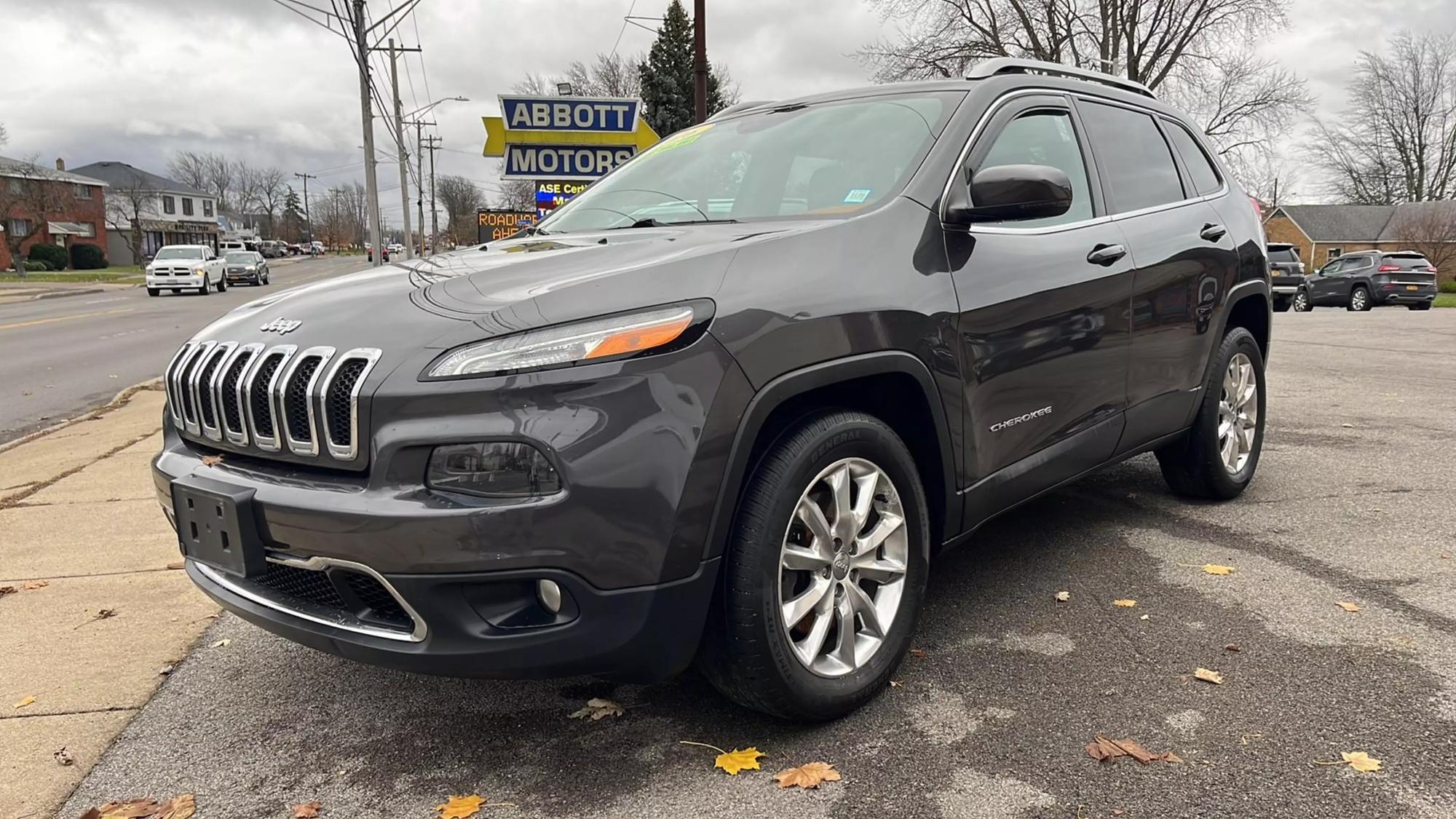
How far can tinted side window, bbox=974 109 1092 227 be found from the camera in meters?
3.24

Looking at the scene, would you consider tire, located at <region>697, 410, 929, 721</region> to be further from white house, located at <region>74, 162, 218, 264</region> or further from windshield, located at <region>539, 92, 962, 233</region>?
white house, located at <region>74, 162, 218, 264</region>

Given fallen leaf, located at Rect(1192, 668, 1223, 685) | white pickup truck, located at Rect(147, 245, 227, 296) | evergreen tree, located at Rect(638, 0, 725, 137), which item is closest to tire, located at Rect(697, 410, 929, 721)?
fallen leaf, located at Rect(1192, 668, 1223, 685)

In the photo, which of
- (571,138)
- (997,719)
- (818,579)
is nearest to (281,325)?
(818,579)

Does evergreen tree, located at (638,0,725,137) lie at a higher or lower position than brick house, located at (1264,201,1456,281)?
higher

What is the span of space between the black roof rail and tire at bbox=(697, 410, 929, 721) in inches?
62.4

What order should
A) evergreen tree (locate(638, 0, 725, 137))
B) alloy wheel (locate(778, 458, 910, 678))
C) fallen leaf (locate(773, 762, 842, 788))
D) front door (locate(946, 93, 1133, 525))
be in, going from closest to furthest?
fallen leaf (locate(773, 762, 842, 788)) → alloy wheel (locate(778, 458, 910, 678)) → front door (locate(946, 93, 1133, 525)) → evergreen tree (locate(638, 0, 725, 137))

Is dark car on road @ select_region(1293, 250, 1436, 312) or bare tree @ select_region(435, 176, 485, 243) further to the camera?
bare tree @ select_region(435, 176, 485, 243)

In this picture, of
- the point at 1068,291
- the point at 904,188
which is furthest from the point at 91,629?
the point at 1068,291

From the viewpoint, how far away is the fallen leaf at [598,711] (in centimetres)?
268

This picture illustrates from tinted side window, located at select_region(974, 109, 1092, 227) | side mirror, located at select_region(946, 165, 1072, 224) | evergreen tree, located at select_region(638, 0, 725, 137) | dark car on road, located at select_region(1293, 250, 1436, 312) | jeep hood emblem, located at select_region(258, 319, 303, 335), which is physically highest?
evergreen tree, located at select_region(638, 0, 725, 137)

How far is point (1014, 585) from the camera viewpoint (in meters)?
3.59

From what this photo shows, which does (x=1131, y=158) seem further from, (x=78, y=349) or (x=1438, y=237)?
(x=1438, y=237)

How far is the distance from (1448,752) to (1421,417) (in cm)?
560

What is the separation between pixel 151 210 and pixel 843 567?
92.2 m
